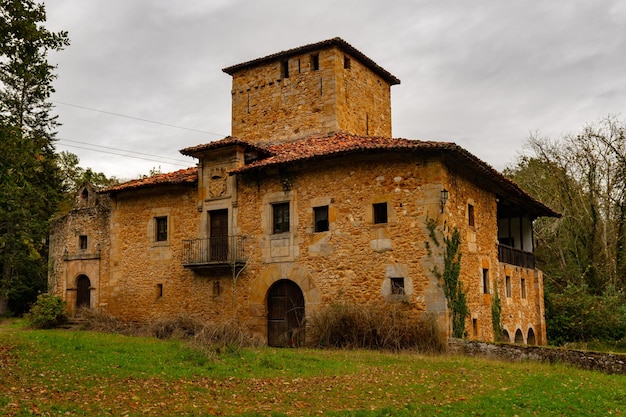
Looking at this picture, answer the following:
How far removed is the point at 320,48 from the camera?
22.6m

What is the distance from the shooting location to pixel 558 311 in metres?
25.2

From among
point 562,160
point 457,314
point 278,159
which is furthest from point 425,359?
point 562,160

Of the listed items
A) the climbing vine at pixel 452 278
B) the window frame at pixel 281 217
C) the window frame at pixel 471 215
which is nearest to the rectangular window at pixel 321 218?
the window frame at pixel 281 217

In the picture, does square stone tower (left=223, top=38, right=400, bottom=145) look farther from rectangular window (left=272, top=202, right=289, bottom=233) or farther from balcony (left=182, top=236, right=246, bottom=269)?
balcony (left=182, top=236, right=246, bottom=269)

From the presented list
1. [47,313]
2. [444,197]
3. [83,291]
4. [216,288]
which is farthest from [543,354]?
[83,291]

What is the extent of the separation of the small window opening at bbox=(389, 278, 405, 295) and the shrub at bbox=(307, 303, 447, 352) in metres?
0.35

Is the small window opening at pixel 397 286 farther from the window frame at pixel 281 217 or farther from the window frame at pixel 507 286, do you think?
the window frame at pixel 507 286

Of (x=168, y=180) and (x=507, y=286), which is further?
(x=507, y=286)

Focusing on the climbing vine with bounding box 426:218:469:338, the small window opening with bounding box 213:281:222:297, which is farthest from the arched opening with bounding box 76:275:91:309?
the climbing vine with bounding box 426:218:469:338

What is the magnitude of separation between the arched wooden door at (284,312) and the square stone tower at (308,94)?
6185 mm

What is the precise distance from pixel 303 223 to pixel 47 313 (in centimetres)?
987

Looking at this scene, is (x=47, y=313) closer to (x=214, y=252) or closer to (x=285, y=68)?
(x=214, y=252)

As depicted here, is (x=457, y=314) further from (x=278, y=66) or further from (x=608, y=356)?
(x=278, y=66)

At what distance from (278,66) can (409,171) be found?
8742mm
